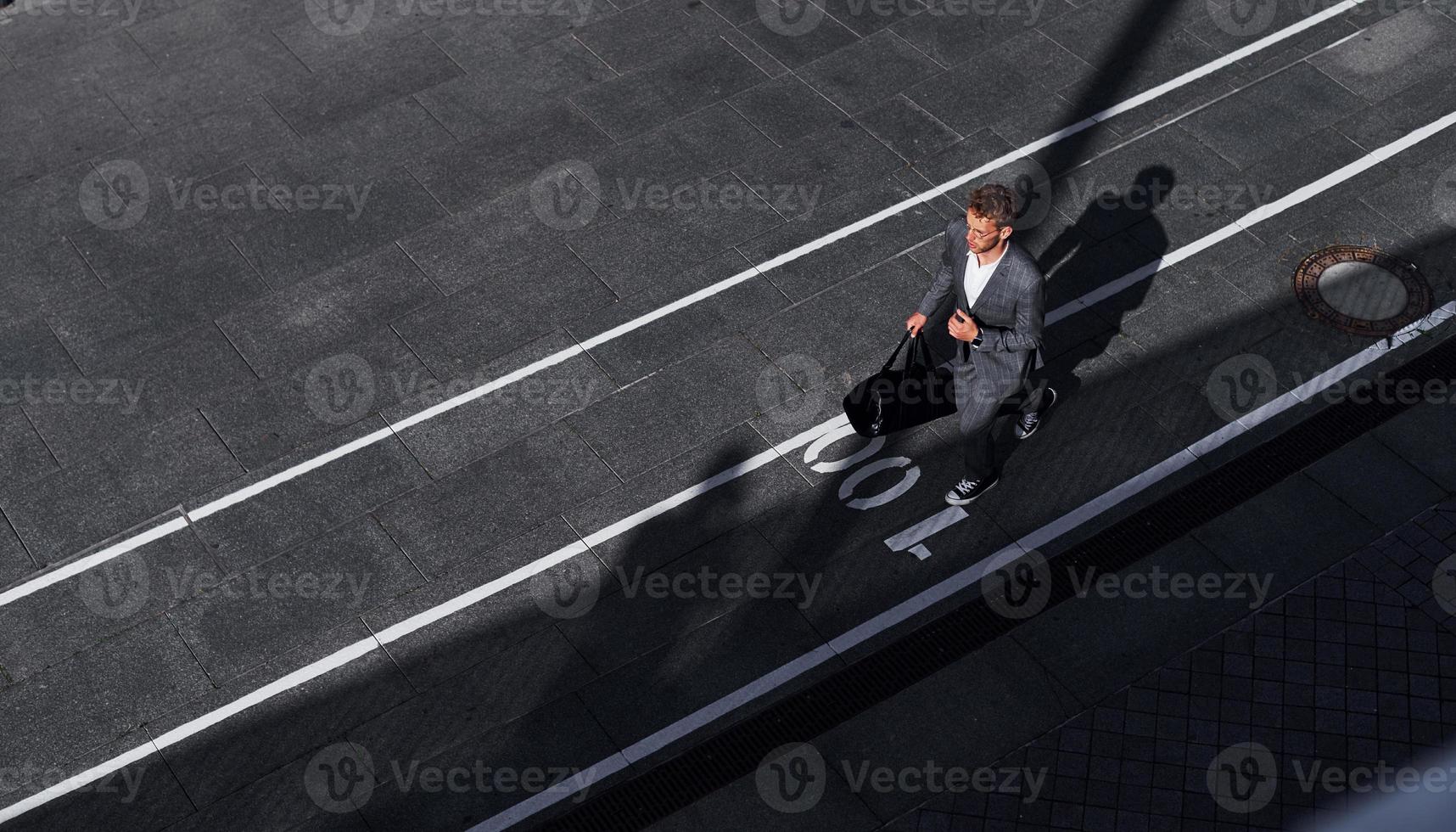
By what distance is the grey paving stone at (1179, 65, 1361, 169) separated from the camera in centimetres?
1295

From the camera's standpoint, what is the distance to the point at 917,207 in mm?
12492

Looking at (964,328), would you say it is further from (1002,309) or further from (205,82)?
(205,82)

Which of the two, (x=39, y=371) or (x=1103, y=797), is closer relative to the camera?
(x=1103, y=797)

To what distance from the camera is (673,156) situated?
13.1 meters

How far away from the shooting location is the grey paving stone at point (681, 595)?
31.5ft

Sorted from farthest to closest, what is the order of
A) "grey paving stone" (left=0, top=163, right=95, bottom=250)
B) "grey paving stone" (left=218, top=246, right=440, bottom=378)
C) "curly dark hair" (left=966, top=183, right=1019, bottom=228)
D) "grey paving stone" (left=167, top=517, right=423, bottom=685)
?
"grey paving stone" (left=0, top=163, right=95, bottom=250), "grey paving stone" (left=218, top=246, right=440, bottom=378), "grey paving stone" (left=167, top=517, right=423, bottom=685), "curly dark hair" (left=966, top=183, right=1019, bottom=228)

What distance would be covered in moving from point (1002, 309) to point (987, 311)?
11 cm

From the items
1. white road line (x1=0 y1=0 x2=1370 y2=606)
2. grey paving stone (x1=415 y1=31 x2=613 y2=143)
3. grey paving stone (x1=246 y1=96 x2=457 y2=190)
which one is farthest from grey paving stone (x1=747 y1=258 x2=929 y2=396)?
grey paving stone (x1=246 y1=96 x2=457 y2=190)

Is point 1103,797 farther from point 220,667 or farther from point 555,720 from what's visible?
point 220,667

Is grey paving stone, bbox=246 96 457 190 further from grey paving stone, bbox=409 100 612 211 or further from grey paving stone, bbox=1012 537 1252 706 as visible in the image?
grey paving stone, bbox=1012 537 1252 706

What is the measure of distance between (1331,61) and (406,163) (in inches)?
349

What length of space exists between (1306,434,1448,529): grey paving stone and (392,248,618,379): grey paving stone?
5.74m

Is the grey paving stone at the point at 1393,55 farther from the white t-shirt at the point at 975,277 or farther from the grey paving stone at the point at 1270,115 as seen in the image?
the white t-shirt at the point at 975,277

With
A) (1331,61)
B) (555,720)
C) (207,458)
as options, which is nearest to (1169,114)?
(1331,61)
